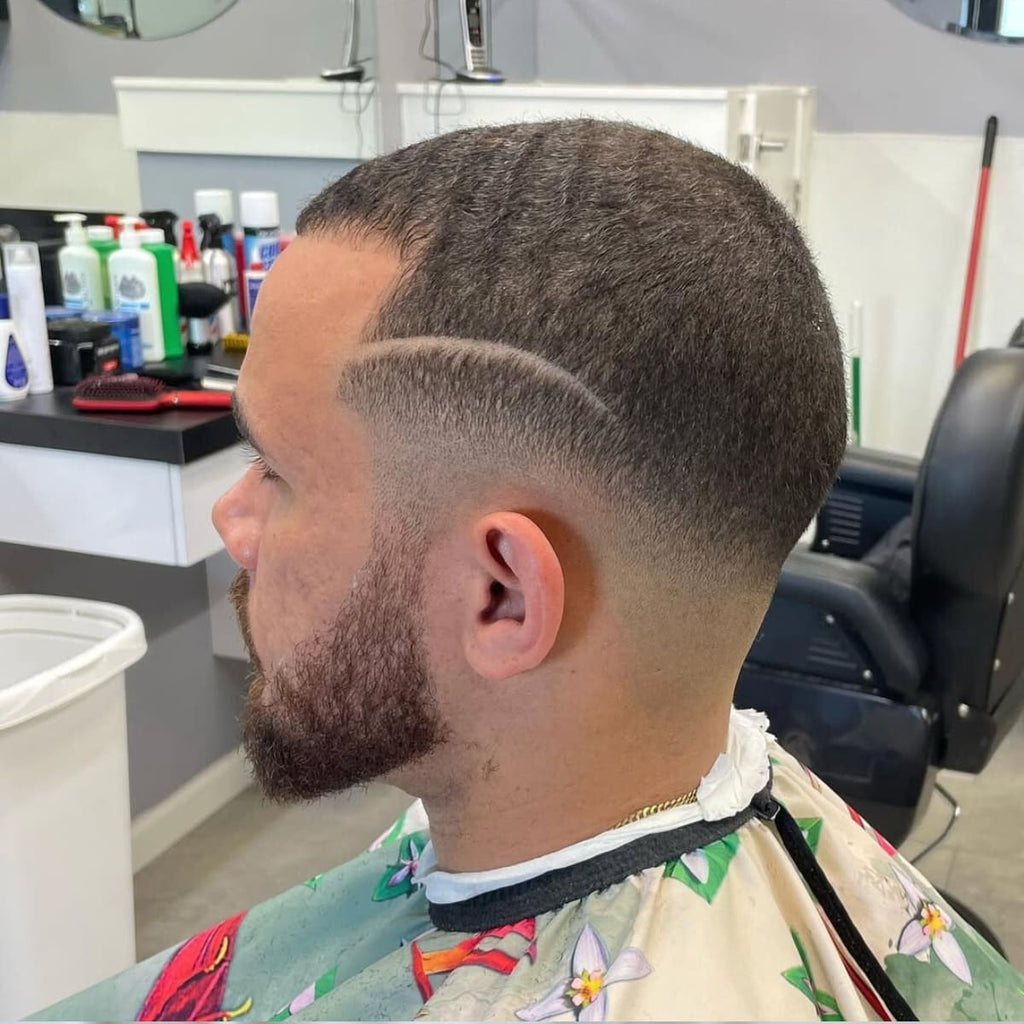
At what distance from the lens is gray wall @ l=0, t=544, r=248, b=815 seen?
7.20 feet

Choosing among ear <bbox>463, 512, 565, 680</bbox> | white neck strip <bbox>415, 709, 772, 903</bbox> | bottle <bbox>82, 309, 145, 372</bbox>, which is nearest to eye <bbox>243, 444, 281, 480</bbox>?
ear <bbox>463, 512, 565, 680</bbox>

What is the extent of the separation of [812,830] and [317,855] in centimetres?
174

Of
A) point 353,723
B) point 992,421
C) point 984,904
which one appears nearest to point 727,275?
point 353,723

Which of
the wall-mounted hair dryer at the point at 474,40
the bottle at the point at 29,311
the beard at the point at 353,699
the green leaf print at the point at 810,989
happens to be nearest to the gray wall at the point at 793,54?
the wall-mounted hair dryer at the point at 474,40

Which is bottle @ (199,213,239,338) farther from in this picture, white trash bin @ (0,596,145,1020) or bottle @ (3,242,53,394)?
white trash bin @ (0,596,145,1020)

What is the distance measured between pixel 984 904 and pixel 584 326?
2015 millimetres

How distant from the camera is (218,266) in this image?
238cm

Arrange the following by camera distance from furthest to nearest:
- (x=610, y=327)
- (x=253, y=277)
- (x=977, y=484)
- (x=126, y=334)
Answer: (x=253, y=277)
(x=126, y=334)
(x=977, y=484)
(x=610, y=327)

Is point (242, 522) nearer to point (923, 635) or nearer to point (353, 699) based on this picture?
point (353, 699)

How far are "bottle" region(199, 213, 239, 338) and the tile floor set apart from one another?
980mm

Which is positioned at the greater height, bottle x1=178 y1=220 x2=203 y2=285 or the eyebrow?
bottle x1=178 y1=220 x2=203 y2=285

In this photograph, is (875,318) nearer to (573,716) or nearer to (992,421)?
(992,421)

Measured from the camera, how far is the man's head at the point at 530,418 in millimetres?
706

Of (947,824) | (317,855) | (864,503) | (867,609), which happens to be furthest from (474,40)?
(947,824)
